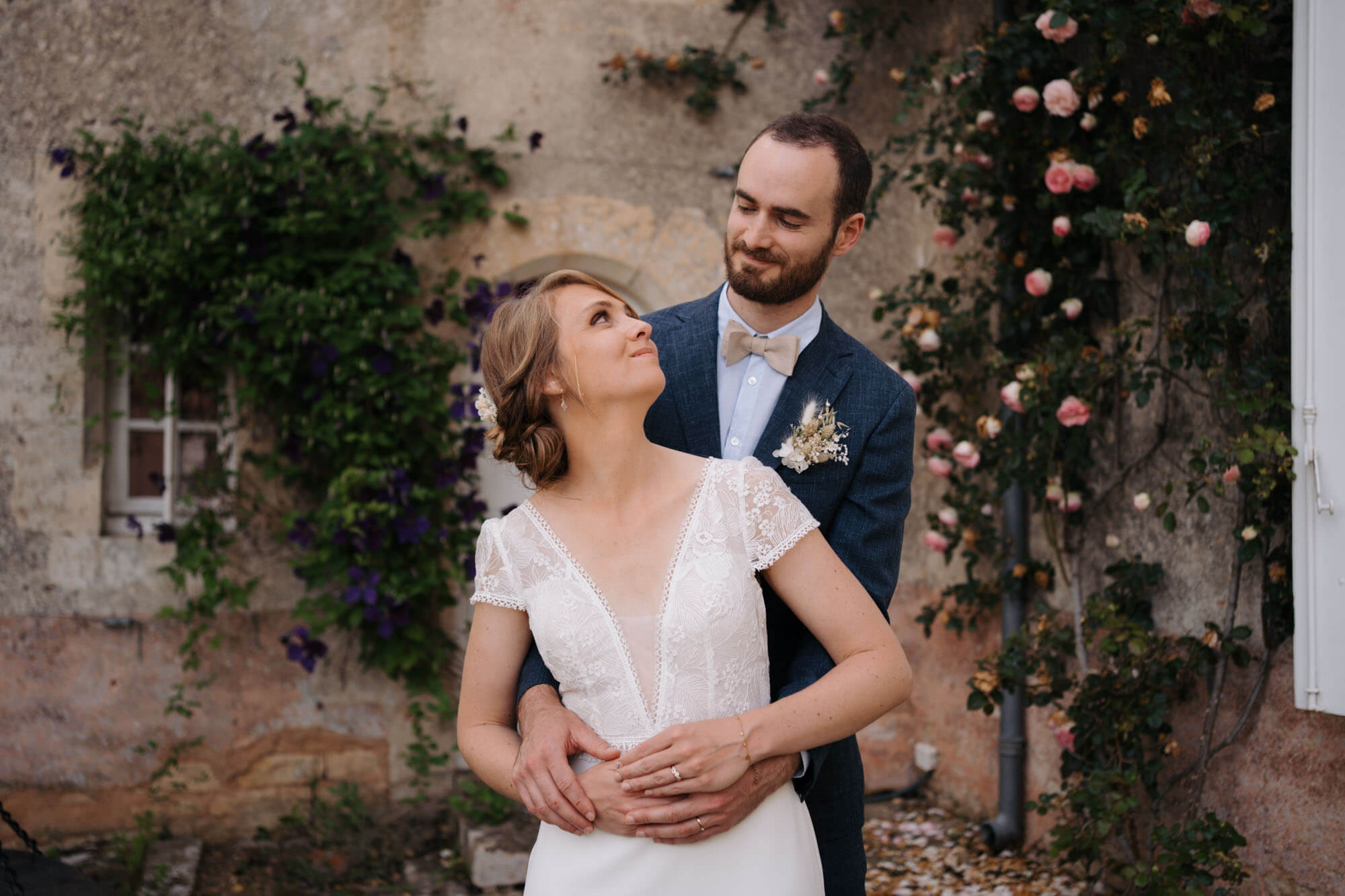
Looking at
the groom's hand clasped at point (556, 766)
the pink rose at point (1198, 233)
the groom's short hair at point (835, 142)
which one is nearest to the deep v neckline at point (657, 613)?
the groom's hand clasped at point (556, 766)

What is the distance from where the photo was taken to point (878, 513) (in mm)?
2033

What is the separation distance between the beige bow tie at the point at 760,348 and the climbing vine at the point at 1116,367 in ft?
4.83

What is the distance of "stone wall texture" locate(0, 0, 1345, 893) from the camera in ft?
14.1

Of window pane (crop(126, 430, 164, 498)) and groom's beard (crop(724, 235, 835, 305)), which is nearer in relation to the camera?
groom's beard (crop(724, 235, 835, 305))

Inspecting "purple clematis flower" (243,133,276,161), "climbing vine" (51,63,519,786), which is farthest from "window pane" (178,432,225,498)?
"purple clematis flower" (243,133,276,161)

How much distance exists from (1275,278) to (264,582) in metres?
3.91

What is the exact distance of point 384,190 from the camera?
4.57 metres

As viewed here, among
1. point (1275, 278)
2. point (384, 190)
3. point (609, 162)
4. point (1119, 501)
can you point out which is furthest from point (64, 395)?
point (1275, 278)

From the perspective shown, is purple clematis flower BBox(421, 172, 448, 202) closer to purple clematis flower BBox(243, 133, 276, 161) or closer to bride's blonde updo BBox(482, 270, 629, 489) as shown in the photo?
purple clematis flower BBox(243, 133, 276, 161)

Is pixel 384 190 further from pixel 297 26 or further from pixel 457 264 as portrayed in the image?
pixel 297 26

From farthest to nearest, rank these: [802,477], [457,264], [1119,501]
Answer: [457,264] → [1119,501] → [802,477]

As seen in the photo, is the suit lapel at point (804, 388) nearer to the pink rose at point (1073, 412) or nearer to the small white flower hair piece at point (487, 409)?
the small white flower hair piece at point (487, 409)

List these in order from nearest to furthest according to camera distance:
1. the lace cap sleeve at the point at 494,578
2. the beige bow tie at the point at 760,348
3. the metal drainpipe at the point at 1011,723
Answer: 1. the lace cap sleeve at the point at 494,578
2. the beige bow tie at the point at 760,348
3. the metal drainpipe at the point at 1011,723

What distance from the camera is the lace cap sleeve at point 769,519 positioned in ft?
6.02
